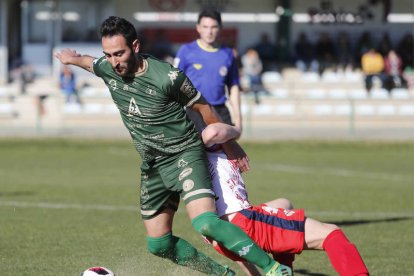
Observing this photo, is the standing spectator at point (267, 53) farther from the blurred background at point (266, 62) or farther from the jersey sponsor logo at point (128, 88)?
the jersey sponsor logo at point (128, 88)

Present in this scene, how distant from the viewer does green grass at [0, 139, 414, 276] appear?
826 centimetres

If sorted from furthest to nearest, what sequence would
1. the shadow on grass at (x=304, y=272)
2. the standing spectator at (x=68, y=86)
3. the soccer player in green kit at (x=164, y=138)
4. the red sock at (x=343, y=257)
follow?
1. the standing spectator at (x=68, y=86)
2. the shadow on grass at (x=304, y=272)
3. the soccer player in green kit at (x=164, y=138)
4. the red sock at (x=343, y=257)

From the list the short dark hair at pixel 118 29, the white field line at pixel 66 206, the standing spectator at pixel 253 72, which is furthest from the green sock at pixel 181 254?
the standing spectator at pixel 253 72

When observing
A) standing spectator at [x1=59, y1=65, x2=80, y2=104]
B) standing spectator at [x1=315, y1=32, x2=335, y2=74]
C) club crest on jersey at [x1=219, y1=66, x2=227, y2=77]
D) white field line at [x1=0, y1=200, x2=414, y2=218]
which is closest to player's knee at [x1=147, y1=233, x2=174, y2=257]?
club crest on jersey at [x1=219, y1=66, x2=227, y2=77]

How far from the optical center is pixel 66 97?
28.3m

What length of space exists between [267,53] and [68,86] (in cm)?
857

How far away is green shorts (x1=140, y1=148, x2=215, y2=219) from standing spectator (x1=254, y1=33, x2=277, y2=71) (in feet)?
90.6

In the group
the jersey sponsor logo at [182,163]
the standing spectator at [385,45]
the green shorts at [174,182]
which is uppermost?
the jersey sponsor logo at [182,163]

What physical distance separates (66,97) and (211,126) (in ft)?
73.8

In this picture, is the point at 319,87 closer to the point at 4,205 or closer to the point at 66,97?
the point at 66,97

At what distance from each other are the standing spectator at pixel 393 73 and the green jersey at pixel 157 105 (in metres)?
26.0

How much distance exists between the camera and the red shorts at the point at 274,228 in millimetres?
6039

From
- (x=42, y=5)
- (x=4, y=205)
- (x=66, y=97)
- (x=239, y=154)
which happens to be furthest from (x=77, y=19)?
(x=239, y=154)

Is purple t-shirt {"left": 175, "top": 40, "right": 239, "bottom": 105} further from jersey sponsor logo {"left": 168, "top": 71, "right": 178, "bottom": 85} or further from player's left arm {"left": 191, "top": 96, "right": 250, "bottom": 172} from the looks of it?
jersey sponsor logo {"left": 168, "top": 71, "right": 178, "bottom": 85}
